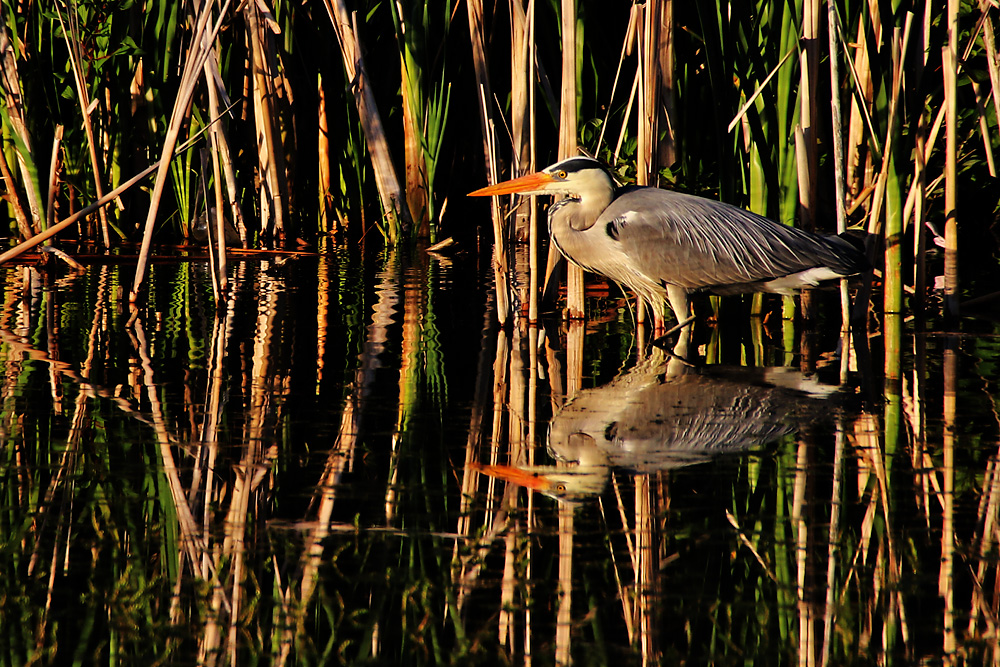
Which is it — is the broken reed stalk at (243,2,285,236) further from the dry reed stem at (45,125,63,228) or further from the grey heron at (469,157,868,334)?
the grey heron at (469,157,868,334)

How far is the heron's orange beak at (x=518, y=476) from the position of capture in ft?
9.04

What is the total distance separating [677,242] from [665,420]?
4.59 feet

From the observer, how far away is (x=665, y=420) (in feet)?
10.9

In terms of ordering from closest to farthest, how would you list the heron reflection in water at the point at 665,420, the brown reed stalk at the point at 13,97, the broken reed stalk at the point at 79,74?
the heron reflection in water at the point at 665,420 < the broken reed stalk at the point at 79,74 < the brown reed stalk at the point at 13,97

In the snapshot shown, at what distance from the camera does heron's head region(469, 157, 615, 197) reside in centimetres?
455

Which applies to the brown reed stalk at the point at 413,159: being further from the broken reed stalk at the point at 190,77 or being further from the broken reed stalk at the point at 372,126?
the broken reed stalk at the point at 190,77

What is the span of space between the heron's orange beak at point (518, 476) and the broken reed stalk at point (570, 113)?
2.04m

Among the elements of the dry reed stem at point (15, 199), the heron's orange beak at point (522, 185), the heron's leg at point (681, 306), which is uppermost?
the dry reed stem at point (15, 199)

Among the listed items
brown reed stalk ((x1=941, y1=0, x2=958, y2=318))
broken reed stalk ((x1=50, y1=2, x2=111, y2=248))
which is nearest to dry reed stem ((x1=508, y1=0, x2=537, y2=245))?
brown reed stalk ((x1=941, y1=0, x2=958, y2=318))

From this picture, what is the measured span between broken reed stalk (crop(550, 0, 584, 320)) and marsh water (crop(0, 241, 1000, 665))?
38 cm

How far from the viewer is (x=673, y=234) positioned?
4.57 meters

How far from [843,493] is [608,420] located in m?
0.83

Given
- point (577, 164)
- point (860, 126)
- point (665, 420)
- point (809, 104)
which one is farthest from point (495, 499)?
point (860, 126)

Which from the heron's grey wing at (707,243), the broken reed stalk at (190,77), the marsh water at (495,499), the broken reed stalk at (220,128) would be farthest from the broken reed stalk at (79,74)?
the heron's grey wing at (707,243)
